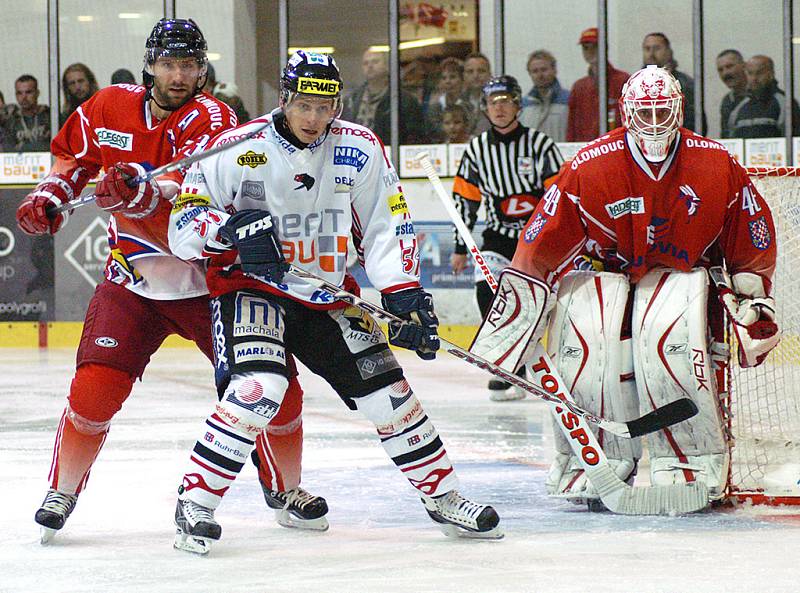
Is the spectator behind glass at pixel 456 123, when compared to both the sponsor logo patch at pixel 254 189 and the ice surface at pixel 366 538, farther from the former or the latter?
the sponsor logo patch at pixel 254 189

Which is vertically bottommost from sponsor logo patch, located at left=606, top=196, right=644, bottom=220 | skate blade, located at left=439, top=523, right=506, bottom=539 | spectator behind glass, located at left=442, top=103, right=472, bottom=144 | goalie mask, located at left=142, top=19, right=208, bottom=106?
skate blade, located at left=439, top=523, right=506, bottom=539

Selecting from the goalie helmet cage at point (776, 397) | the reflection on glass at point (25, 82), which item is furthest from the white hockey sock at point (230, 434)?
the reflection on glass at point (25, 82)

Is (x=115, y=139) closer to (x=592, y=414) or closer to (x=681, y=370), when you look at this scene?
(x=592, y=414)

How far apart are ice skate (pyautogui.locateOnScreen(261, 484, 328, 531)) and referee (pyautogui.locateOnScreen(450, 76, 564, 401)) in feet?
8.67

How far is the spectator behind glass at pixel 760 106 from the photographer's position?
833 cm

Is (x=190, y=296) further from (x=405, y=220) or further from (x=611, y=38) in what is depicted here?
(x=611, y=38)

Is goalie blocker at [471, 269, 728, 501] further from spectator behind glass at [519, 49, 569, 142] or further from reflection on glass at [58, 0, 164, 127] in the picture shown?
reflection on glass at [58, 0, 164, 127]

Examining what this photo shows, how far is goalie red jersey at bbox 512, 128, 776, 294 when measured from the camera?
3.29m

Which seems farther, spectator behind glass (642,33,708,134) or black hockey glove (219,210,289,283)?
spectator behind glass (642,33,708,134)

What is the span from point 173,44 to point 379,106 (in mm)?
5763

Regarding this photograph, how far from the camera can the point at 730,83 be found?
27.5 feet

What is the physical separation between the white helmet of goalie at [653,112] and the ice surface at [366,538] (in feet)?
2.96

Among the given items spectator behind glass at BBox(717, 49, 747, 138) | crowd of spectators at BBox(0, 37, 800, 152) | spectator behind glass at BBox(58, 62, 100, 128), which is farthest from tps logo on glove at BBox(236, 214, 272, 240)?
spectator behind glass at BBox(58, 62, 100, 128)

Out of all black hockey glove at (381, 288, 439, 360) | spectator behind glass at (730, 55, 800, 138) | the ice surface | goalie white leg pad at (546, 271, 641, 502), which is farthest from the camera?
spectator behind glass at (730, 55, 800, 138)
